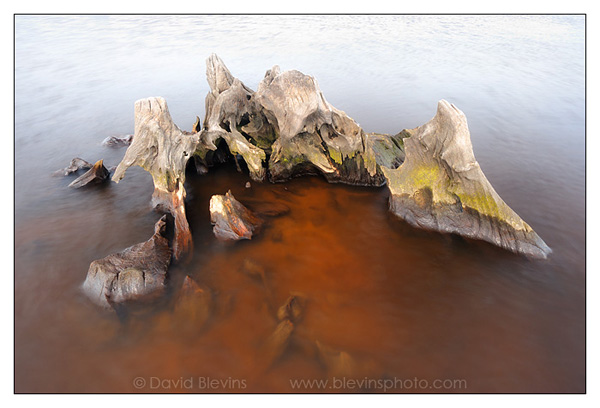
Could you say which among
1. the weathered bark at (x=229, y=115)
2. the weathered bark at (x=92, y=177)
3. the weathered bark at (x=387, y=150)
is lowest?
the weathered bark at (x=92, y=177)

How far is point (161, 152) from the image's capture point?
544 cm

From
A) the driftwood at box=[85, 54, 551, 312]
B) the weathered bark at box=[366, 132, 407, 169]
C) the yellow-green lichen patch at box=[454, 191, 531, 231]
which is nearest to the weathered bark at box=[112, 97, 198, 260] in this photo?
the driftwood at box=[85, 54, 551, 312]

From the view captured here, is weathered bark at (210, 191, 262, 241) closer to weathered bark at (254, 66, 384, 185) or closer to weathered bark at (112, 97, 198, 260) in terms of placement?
weathered bark at (112, 97, 198, 260)

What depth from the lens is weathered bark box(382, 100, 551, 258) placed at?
183 inches

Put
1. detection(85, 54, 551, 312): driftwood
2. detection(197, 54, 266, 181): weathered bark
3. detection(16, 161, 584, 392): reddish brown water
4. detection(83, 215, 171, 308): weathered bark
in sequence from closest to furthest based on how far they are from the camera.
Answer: detection(16, 161, 584, 392): reddish brown water
detection(83, 215, 171, 308): weathered bark
detection(85, 54, 551, 312): driftwood
detection(197, 54, 266, 181): weathered bark

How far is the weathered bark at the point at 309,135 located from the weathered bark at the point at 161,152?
5.15 feet

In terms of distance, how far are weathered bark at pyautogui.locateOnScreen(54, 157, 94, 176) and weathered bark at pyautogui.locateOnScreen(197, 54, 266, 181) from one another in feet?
9.72

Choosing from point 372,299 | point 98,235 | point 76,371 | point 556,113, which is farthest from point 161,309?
point 556,113

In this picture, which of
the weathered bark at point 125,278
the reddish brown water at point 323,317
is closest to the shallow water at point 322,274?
the reddish brown water at point 323,317

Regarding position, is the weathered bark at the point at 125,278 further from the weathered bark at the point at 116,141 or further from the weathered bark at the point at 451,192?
the weathered bark at the point at 116,141

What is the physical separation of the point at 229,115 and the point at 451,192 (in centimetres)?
404

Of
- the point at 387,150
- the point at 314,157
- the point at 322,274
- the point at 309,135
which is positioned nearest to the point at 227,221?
the point at 322,274

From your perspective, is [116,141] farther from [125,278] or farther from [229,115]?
[125,278]

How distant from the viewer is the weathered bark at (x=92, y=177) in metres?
6.79
